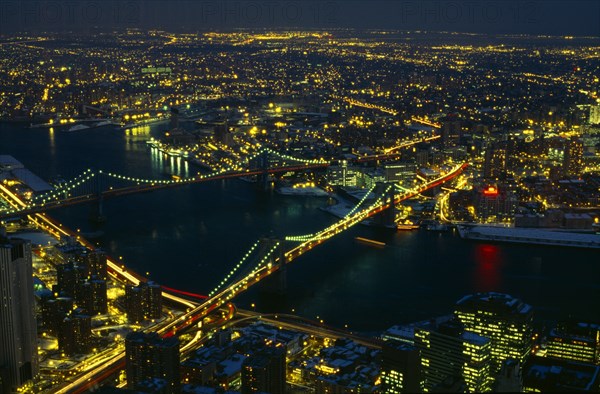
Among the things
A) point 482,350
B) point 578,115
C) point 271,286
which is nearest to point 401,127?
point 578,115

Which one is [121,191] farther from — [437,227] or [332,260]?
[437,227]

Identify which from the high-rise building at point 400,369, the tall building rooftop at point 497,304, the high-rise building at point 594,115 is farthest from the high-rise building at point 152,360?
the high-rise building at point 594,115

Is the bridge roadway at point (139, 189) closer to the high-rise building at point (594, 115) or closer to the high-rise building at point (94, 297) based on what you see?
the high-rise building at point (94, 297)

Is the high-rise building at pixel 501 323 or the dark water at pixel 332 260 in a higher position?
the high-rise building at pixel 501 323

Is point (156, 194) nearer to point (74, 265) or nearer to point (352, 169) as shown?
point (352, 169)

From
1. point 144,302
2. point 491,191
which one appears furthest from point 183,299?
point 491,191
